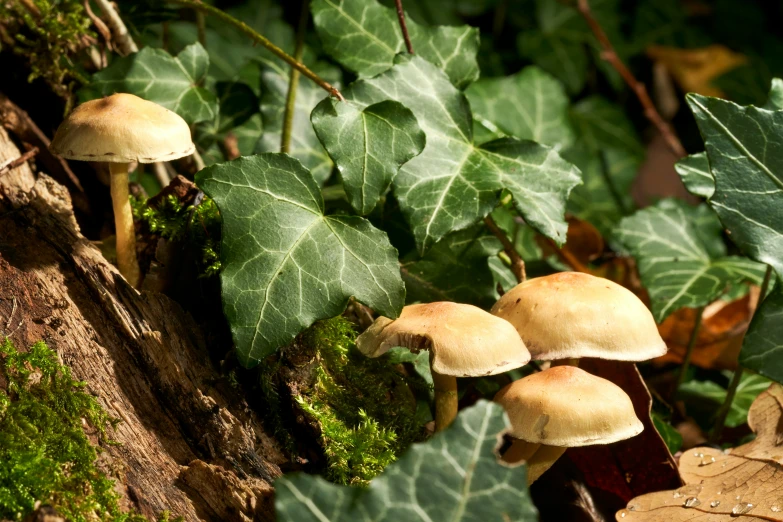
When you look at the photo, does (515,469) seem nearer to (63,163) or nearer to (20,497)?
(20,497)

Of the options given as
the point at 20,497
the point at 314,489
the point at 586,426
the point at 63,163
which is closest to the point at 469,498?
the point at 314,489

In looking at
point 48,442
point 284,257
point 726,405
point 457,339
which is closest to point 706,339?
point 726,405

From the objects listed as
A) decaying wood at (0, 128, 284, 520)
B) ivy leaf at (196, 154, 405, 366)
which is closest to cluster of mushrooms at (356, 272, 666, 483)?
ivy leaf at (196, 154, 405, 366)

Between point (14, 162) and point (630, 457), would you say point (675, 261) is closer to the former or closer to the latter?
point (630, 457)

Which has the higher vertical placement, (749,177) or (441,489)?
(749,177)

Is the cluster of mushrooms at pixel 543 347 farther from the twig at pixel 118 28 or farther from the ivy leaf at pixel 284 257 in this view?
the twig at pixel 118 28

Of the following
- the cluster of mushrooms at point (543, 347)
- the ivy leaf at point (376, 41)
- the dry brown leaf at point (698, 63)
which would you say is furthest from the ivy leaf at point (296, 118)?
the dry brown leaf at point (698, 63)

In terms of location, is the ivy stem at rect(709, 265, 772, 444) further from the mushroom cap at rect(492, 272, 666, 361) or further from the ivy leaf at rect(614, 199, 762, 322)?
the mushroom cap at rect(492, 272, 666, 361)
